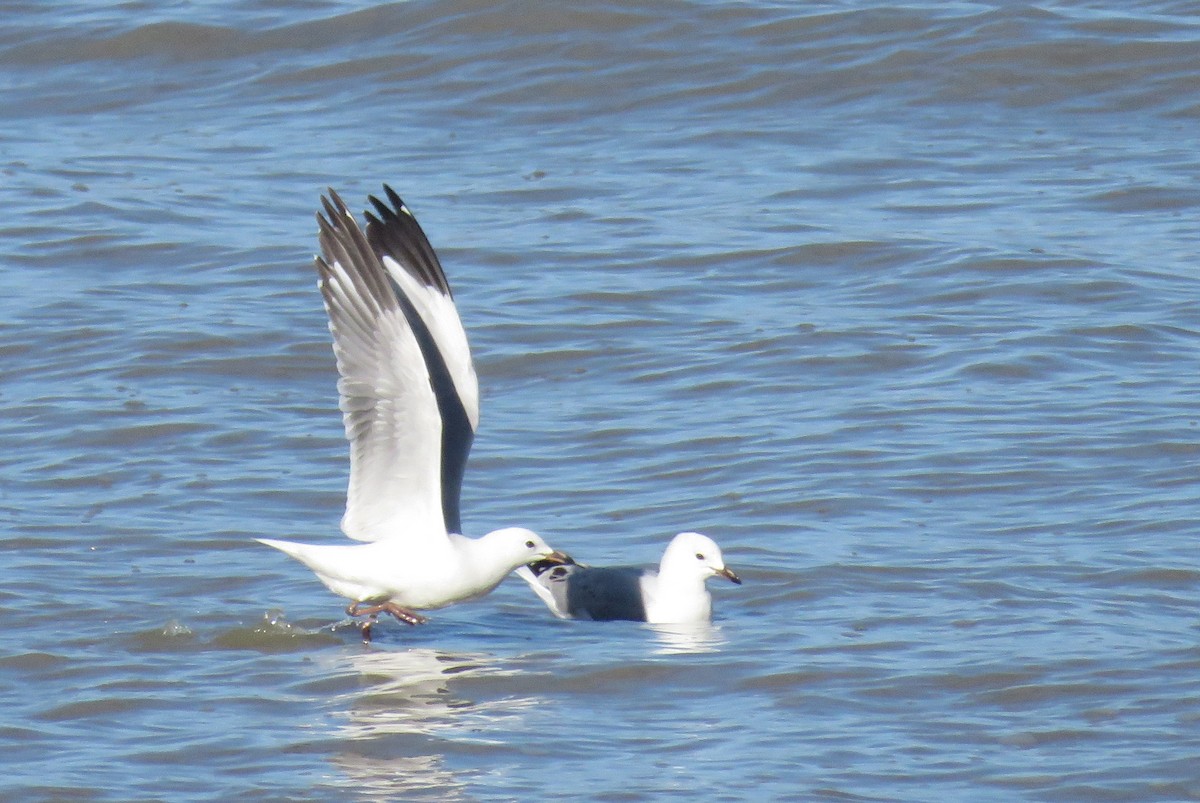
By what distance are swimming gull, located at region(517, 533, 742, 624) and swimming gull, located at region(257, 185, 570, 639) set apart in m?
0.27

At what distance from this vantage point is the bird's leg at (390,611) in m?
7.32

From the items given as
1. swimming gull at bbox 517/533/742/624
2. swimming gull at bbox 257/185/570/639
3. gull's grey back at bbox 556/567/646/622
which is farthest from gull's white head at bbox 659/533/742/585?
swimming gull at bbox 257/185/570/639

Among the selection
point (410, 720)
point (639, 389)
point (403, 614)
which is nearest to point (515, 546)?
point (403, 614)

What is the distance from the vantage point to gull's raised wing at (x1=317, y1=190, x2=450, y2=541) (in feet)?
22.7

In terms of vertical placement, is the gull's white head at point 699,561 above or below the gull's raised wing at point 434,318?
below

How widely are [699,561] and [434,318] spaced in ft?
4.35

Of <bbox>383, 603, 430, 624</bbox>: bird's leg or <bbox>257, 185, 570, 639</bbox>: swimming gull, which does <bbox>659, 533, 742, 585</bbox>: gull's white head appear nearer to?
<bbox>257, 185, 570, 639</bbox>: swimming gull

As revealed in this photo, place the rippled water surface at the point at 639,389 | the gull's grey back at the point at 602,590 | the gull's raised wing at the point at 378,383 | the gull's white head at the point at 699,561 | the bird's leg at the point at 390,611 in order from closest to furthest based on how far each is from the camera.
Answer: the rippled water surface at the point at 639,389 → the gull's raised wing at the point at 378,383 → the bird's leg at the point at 390,611 → the gull's white head at the point at 699,561 → the gull's grey back at the point at 602,590

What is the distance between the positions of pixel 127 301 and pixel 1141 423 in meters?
5.55

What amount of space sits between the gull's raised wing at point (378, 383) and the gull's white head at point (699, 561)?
88 cm

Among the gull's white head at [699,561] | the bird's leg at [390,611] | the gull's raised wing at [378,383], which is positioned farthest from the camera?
the gull's white head at [699,561]

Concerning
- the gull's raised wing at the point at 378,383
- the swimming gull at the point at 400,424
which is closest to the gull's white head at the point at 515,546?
the swimming gull at the point at 400,424

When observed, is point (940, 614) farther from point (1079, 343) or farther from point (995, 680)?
point (1079, 343)

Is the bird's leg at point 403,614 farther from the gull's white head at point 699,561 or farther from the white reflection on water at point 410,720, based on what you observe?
the gull's white head at point 699,561
